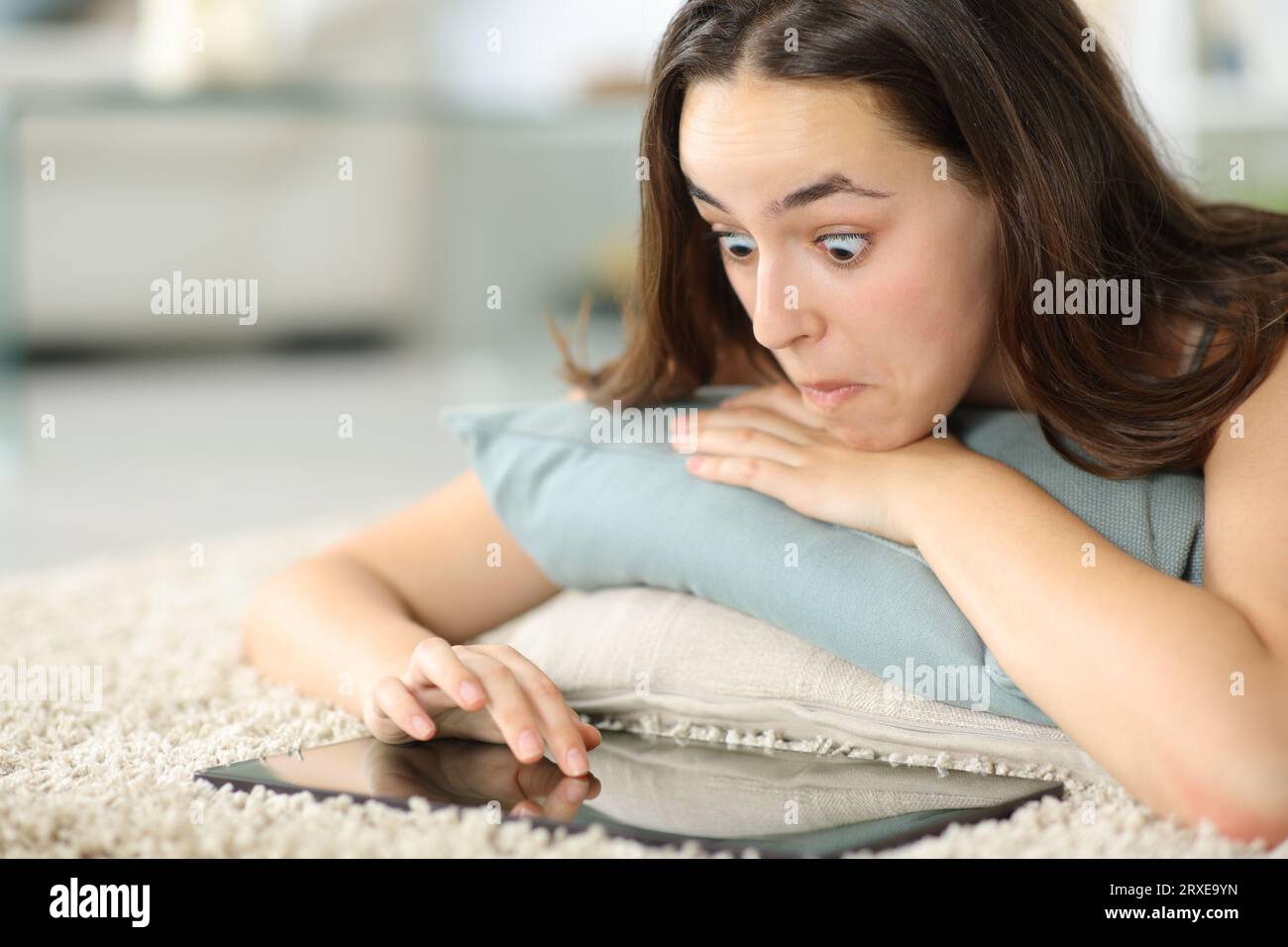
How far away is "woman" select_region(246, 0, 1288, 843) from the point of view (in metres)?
0.80

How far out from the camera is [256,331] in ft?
14.4

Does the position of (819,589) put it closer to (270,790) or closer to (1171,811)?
(1171,811)

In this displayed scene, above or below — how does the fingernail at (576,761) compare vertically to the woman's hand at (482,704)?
below

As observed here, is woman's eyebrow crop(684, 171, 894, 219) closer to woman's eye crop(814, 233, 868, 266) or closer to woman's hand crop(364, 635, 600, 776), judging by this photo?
woman's eye crop(814, 233, 868, 266)

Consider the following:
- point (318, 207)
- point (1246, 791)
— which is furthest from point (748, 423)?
point (318, 207)

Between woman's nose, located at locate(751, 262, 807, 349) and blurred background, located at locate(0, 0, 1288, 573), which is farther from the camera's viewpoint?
blurred background, located at locate(0, 0, 1288, 573)

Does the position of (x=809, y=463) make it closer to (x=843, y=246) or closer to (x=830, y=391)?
(x=830, y=391)

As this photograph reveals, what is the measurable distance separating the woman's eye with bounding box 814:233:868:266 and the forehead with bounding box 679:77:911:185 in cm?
4

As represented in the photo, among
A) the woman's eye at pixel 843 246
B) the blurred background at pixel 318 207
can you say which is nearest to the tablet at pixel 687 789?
the woman's eye at pixel 843 246

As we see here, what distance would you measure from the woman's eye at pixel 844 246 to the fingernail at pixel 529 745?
362mm

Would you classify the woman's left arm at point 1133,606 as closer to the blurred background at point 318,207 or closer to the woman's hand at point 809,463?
the woman's hand at point 809,463

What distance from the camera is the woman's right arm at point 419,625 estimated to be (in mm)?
887

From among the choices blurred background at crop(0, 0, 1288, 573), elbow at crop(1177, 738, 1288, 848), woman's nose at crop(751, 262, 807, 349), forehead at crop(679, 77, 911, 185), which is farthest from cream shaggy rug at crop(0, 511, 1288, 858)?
blurred background at crop(0, 0, 1288, 573)

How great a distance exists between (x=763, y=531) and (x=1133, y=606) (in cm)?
28
